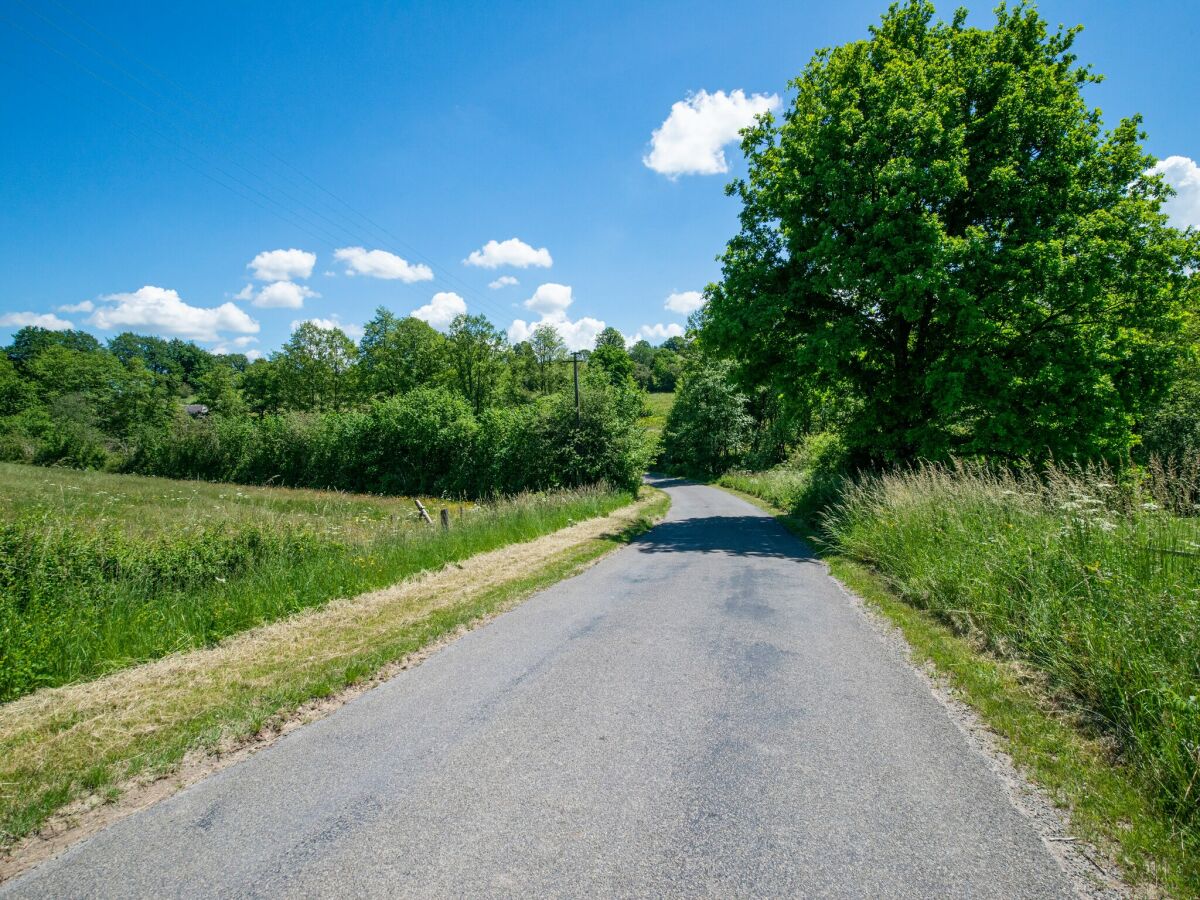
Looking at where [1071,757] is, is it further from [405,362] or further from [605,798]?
[405,362]

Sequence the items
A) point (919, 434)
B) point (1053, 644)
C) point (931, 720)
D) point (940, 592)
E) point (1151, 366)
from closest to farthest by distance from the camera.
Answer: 1. point (931, 720)
2. point (1053, 644)
3. point (940, 592)
4. point (1151, 366)
5. point (919, 434)

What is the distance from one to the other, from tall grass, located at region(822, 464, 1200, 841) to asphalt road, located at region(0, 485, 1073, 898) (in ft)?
3.51

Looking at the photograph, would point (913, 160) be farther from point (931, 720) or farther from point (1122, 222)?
point (931, 720)

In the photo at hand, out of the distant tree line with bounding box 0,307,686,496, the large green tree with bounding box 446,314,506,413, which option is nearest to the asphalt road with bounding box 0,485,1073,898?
the distant tree line with bounding box 0,307,686,496

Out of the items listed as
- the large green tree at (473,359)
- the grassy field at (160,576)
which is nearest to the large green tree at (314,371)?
the large green tree at (473,359)

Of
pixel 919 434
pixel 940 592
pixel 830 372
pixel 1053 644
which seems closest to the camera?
pixel 1053 644

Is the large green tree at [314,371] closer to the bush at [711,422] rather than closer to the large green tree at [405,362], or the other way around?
the large green tree at [405,362]

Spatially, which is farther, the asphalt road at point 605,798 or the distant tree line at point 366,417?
the distant tree line at point 366,417

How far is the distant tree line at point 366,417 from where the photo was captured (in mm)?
26172

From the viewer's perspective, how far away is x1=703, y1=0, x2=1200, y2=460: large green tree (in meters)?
13.5

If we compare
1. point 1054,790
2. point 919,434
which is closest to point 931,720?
point 1054,790

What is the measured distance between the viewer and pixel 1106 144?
14.5 meters

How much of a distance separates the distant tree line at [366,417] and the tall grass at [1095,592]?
18024 millimetres

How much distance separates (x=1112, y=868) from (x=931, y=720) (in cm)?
157
